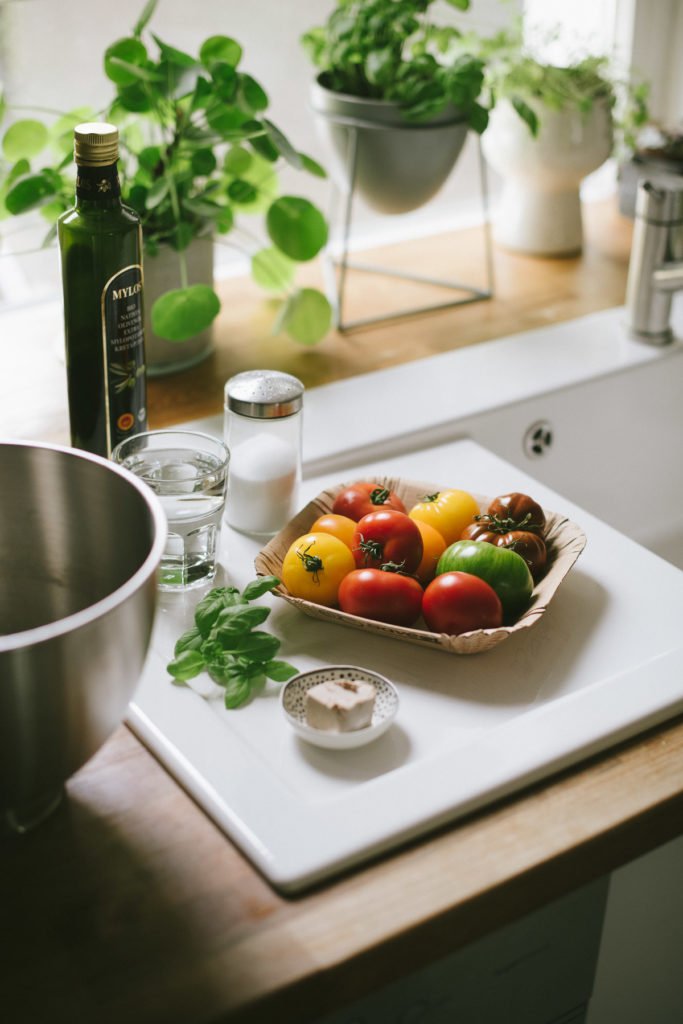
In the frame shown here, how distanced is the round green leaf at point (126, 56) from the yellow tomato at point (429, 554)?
20.7 inches

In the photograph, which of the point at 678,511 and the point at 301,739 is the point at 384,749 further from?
the point at 678,511

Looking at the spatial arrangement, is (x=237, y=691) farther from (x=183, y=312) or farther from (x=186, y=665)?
(x=183, y=312)

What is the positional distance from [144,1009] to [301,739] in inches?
8.6

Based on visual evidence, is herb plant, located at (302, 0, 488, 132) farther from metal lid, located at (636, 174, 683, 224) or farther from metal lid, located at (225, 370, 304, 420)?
metal lid, located at (225, 370, 304, 420)

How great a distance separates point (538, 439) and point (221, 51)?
1.65 feet

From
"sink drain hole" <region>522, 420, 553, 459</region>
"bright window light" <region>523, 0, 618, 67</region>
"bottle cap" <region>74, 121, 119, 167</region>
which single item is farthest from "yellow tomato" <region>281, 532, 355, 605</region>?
"bright window light" <region>523, 0, 618, 67</region>

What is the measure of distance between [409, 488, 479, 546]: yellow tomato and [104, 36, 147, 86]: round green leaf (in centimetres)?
50

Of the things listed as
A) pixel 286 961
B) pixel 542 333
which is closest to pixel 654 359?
pixel 542 333

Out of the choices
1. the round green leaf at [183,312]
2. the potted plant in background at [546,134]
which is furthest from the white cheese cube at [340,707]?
the potted plant in background at [546,134]

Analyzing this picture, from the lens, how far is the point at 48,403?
118cm

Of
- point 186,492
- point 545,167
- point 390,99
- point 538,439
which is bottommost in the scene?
point 538,439

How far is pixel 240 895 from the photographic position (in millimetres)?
646

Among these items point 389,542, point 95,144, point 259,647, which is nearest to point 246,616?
point 259,647

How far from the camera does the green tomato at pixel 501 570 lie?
845 mm
